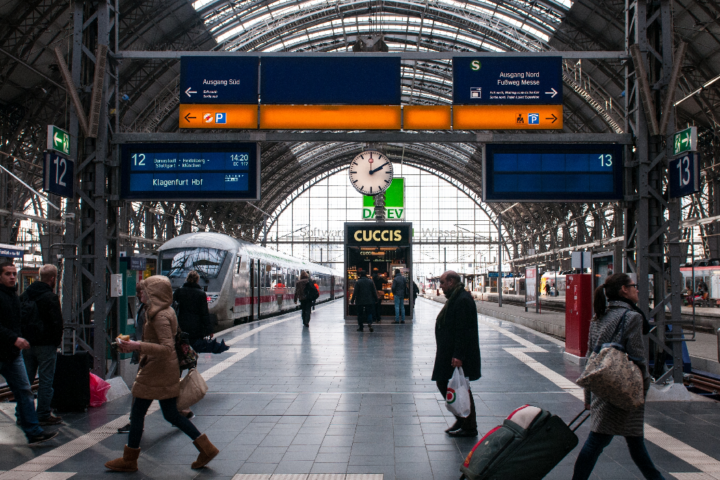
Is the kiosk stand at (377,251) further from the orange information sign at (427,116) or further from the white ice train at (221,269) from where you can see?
the orange information sign at (427,116)

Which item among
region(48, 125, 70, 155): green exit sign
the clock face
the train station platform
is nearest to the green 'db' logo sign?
the train station platform

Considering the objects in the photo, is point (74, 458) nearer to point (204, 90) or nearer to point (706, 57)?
point (204, 90)

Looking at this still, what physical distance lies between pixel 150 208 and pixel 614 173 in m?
33.3

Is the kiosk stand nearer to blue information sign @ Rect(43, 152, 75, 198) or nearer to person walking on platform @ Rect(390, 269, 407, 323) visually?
person walking on platform @ Rect(390, 269, 407, 323)

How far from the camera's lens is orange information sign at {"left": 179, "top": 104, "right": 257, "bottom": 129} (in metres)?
8.88

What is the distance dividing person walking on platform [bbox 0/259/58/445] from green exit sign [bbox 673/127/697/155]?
724 centimetres

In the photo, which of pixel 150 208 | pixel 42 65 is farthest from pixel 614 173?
pixel 150 208

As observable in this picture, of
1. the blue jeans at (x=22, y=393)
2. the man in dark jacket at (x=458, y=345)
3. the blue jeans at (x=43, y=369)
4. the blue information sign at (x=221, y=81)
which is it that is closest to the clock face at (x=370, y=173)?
the blue information sign at (x=221, y=81)

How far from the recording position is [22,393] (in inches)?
223

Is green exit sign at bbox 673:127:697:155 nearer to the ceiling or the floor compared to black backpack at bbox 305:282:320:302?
nearer to the ceiling

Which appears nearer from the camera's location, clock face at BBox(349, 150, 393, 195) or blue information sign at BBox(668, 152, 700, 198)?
blue information sign at BBox(668, 152, 700, 198)

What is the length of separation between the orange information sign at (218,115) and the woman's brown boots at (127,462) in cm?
519

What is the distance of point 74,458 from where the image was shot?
16.9 feet

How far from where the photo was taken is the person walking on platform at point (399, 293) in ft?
60.1
